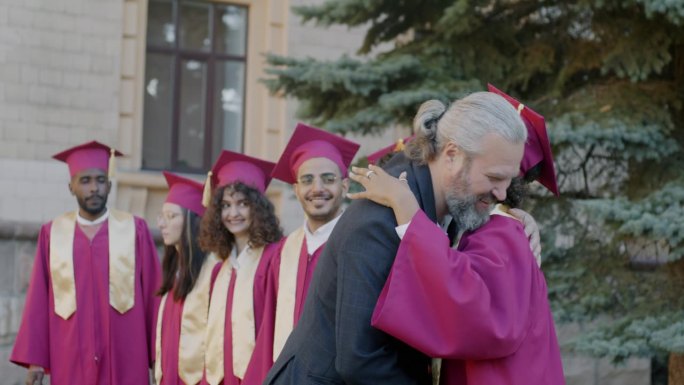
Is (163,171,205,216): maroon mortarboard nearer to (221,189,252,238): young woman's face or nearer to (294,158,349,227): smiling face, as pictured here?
(221,189,252,238): young woman's face

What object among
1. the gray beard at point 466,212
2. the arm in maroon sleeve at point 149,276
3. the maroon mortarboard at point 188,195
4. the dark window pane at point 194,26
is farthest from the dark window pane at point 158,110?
the gray beard at point 466,212

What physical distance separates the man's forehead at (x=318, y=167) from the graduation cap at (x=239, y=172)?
35.1 inches

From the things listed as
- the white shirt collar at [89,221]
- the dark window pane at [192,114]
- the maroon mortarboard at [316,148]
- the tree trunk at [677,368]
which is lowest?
the tree trunk at [677,368]

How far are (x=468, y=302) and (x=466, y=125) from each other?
537mm

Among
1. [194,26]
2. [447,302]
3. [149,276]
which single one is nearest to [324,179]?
[149,276]

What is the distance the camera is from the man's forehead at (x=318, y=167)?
597 centimetres

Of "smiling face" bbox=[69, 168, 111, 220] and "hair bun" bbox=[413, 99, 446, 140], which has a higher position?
"hair bun" bbox=[413, 99, 446, 140]

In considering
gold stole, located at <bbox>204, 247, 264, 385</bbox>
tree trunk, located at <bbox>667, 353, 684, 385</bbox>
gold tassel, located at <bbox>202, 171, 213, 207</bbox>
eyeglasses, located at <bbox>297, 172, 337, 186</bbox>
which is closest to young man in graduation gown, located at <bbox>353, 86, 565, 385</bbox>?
eyeglasses, located at <bbox>297, 172, 337, 186</bbox>

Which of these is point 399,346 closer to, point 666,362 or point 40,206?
point 666,362

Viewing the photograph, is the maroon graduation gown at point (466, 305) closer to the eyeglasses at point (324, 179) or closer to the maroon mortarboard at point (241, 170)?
the eyeglasses at point (324, 179)

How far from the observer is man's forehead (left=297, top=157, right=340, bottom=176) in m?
5.97

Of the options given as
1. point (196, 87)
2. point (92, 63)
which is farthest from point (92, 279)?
point (196, 87)

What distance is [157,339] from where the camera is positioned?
751 centimetres

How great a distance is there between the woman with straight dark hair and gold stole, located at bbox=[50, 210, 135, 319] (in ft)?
1.43
